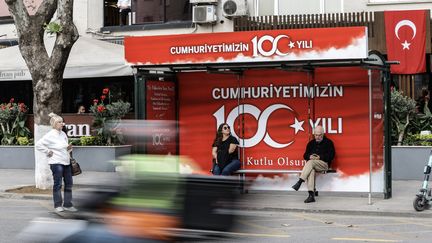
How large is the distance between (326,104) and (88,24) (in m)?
10.7

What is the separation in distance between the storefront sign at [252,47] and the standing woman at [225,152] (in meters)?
1.72

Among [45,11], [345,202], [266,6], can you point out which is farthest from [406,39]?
[45,11]

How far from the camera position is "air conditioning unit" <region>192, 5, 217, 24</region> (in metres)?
20.0

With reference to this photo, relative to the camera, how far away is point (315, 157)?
42.8 feet

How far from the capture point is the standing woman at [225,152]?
13617 mm

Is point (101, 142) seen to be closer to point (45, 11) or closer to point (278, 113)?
point (45, 11)

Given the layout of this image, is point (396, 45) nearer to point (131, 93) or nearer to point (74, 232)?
point (131, 93)

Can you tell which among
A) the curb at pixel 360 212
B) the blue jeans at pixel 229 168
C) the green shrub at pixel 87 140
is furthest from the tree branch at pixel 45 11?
the curb at pixel 360 212

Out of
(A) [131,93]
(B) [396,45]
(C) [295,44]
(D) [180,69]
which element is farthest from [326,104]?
(A) [131,93]

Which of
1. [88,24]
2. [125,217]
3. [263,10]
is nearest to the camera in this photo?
[125,217]

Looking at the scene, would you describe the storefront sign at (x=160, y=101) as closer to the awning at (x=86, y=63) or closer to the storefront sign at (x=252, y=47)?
the storefront sign at (x=252, y=47)

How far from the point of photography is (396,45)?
1752 centimetres

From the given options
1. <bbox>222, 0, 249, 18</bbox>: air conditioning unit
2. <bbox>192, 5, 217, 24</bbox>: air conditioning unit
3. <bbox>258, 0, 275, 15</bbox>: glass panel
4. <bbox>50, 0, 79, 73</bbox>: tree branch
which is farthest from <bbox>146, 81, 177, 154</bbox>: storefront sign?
<bbox>258, 0, 275, 15</bbox>: glass panel

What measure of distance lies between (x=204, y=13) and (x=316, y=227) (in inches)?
436
